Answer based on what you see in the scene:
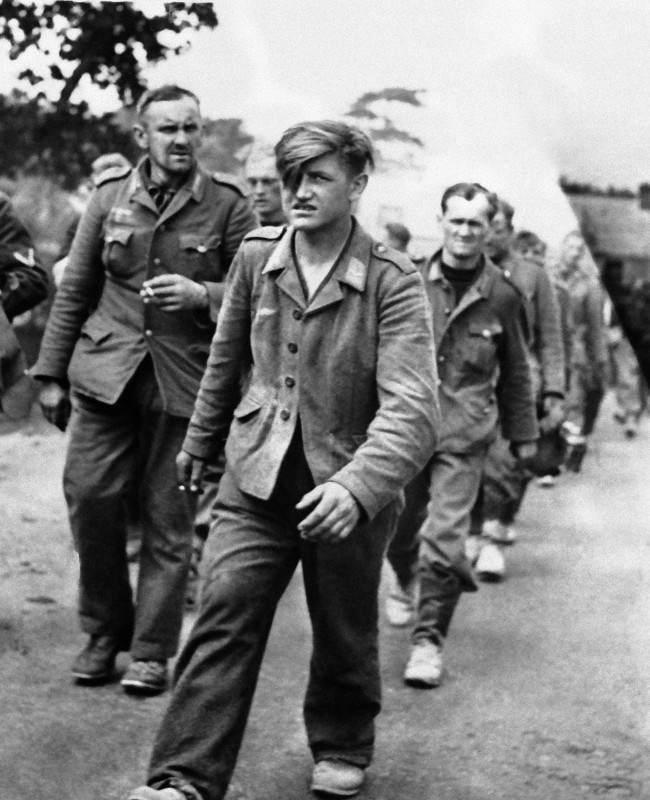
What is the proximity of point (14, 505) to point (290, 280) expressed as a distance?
5.81 meters

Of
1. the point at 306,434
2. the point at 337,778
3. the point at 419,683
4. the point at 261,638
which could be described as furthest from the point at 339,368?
the point at 419,683

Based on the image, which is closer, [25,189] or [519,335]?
[519,335]

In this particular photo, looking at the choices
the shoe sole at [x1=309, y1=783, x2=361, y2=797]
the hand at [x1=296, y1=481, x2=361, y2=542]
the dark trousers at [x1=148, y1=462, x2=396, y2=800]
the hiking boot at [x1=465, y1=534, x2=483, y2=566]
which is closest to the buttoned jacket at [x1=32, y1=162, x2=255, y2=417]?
the dark trousers at [x1=148, y1=462, x2=396, y2=800]

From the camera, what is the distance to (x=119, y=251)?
5980 millimetres

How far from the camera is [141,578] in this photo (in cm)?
607

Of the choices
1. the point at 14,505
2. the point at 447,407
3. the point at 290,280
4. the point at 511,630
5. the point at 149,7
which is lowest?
the point at 14,505

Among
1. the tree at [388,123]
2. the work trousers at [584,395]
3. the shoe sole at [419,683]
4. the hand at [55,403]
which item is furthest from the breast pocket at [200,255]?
the tree at [388,123]

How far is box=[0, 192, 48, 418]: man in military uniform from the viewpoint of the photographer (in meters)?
5.50

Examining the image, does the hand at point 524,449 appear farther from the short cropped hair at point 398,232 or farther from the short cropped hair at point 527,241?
the short cropped hair at point 527,241

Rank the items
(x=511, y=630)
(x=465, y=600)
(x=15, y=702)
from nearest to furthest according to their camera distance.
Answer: (x=15, y=702), (x=511, y=630), (x=465, y=600)

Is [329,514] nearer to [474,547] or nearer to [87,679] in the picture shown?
[87,679]

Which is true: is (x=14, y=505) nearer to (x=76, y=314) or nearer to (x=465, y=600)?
(x=465, y=600)

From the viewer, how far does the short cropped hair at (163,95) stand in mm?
6055

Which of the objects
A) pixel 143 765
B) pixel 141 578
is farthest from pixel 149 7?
pixel 143 765
